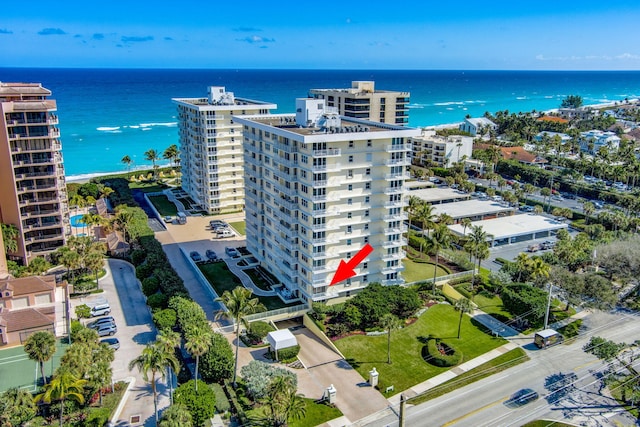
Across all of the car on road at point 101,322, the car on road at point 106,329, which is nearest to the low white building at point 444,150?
the car on road at point 101,322

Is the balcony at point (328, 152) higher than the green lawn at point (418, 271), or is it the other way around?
the balcony at point (328, 152)

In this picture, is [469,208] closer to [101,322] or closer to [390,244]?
[390,244]

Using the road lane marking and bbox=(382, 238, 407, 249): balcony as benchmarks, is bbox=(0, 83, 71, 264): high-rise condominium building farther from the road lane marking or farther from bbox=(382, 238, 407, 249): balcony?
the road lane marking

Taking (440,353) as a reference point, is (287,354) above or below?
above

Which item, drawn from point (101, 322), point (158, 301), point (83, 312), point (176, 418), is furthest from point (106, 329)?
point (176, 418)

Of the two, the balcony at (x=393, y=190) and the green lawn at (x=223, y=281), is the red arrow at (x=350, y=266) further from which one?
the balcony at (x=393, y=190)

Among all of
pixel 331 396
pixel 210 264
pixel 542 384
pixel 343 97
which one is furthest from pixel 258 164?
pixel 343 97
